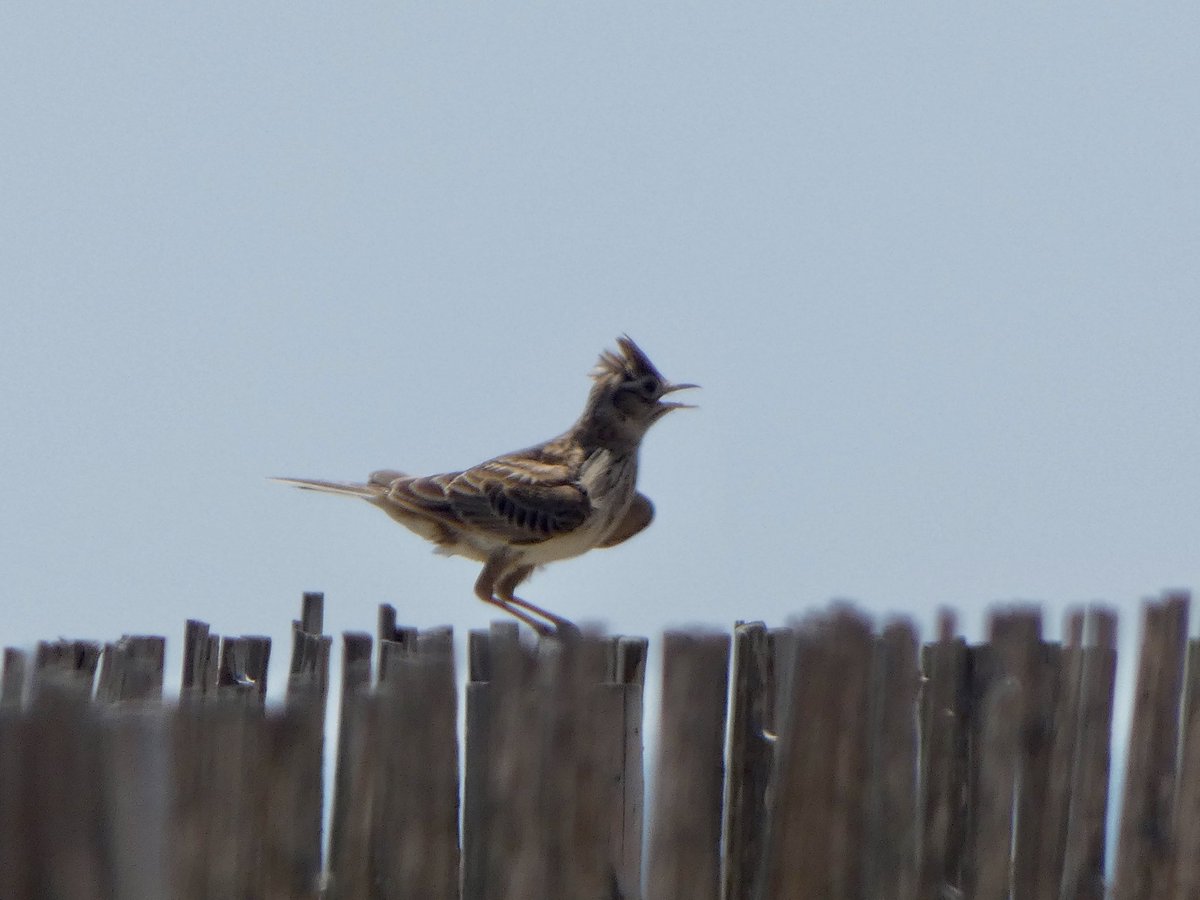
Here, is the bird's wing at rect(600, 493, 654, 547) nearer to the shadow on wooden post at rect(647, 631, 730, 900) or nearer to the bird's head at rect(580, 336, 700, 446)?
the bird's head at rect(580, 336, 700, 446)

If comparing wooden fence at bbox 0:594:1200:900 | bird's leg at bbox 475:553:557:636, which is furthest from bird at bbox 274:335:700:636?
wooden fence at bbox 0:594:1200:900

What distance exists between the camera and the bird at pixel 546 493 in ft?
34.0


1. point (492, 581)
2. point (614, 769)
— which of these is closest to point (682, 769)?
point (614, 769)

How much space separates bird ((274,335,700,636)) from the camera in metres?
10.4

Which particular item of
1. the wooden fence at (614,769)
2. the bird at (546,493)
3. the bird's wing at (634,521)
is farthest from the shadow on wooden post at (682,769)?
the bird's wing at (634,521)

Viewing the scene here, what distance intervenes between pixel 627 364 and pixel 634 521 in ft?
3.28

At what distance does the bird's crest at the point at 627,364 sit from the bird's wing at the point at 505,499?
687 mm

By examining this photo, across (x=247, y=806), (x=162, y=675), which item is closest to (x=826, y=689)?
(x=247, y=806)

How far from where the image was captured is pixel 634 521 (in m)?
10.9

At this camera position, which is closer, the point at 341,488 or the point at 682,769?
the point at 682,769

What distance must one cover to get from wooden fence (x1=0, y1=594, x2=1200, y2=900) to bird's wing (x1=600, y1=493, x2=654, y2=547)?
413 cm

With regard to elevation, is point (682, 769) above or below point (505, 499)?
below

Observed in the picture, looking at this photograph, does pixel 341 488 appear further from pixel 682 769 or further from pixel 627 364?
pixel 682 769

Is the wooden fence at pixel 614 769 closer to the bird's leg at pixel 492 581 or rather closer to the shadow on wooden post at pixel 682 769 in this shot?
the shadow on wooden post at pixel 682 769
